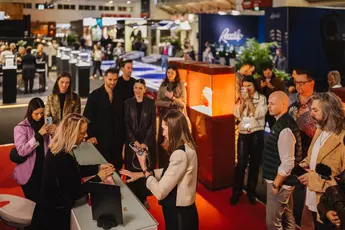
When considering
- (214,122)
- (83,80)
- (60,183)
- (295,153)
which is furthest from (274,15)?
(60,183)

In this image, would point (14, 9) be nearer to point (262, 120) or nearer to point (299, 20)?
point (299, 20)

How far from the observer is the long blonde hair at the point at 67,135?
2.22m

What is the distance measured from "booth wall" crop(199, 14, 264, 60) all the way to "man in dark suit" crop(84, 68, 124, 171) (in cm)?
1300

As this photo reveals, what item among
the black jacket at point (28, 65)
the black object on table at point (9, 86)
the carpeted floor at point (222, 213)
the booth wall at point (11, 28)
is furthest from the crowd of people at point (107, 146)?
the booth wall at point (11, 28)

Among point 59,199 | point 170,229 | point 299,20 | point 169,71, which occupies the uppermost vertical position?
point 299,20

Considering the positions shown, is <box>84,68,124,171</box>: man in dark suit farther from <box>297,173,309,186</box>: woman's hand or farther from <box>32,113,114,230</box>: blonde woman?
<box>297,173,309,186</box>: woman's hand

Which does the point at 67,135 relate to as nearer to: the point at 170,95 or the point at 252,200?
the point at 170,95

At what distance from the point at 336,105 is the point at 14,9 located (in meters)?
27.5

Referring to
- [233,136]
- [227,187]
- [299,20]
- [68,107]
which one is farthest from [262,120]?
[299,20]

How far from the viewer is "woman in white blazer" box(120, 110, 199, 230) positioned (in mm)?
2205

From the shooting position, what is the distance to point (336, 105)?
7.30 feet

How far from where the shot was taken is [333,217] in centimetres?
195

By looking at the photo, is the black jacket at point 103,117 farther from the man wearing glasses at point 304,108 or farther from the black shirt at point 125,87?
the man wearing glasses at point 304,108

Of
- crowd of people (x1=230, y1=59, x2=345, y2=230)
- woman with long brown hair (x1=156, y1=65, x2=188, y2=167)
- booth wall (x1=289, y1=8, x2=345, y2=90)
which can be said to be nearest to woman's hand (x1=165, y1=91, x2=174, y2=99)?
woman with long brown hair (x1=156, y1=65, x2=188, y2=167)
